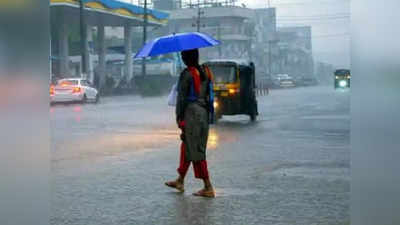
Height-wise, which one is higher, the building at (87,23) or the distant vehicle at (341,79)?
the building at (87,23)

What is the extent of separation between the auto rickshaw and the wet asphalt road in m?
4.76

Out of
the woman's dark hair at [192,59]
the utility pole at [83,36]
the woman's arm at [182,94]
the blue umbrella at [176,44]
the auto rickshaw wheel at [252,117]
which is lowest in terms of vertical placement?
the auto rickshaw wheel at [252,117]

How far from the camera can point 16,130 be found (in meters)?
3.43

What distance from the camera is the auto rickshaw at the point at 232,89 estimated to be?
20984 mm

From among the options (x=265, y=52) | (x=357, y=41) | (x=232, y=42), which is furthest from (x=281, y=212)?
(x=265, y=52)

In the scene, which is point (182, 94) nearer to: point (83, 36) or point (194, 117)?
point (194, 117)

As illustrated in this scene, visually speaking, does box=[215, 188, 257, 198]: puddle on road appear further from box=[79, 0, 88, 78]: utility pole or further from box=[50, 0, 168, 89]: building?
box=[79, 0, 88, 78]: utility pole

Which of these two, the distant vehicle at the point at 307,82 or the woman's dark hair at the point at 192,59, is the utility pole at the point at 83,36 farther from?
the distant vehicle at the point at 307,82

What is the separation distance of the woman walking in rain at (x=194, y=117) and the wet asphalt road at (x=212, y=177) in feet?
1.08

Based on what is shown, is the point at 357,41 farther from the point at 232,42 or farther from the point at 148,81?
the point at 232,42

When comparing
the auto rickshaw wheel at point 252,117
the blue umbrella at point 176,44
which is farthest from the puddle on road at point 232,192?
the auto rickshaw wheel at point 252,117

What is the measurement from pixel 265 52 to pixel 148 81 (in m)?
63.0

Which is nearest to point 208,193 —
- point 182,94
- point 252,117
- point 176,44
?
point 182,94

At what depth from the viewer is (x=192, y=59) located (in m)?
7.29
